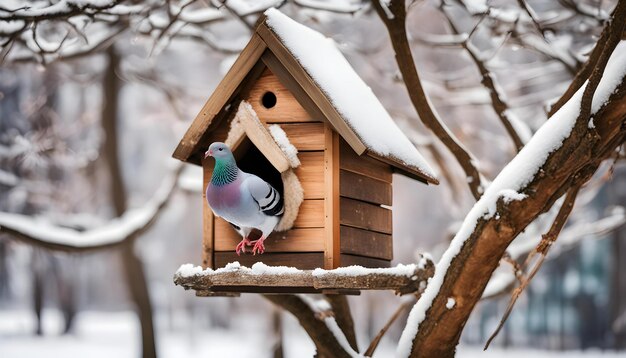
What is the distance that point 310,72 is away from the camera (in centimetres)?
345

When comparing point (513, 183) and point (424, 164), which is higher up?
point (424, 164)

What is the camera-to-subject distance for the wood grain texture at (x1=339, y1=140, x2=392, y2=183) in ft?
11.9

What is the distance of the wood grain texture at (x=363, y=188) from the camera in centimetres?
364

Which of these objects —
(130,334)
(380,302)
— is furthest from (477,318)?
(130,334)

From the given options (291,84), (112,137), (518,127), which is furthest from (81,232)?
(291,84)

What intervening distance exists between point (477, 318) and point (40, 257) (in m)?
10.6

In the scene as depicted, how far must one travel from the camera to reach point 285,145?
3.58m

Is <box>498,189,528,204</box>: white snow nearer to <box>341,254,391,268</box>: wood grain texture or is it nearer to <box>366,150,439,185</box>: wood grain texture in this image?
<box>366,150,439,185</box>: wood grain texture

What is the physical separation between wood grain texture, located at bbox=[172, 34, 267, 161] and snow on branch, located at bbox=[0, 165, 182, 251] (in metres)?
2.41

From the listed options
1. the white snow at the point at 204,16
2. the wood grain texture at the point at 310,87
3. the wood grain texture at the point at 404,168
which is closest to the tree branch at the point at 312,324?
the wood grain texture at the point at 404,168

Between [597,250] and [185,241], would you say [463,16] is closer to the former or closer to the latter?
[597,250]

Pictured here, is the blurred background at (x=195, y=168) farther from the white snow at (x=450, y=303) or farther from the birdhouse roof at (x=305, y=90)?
the white snow at (x=450, y=303)

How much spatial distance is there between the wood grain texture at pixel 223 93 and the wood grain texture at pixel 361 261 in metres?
0.85

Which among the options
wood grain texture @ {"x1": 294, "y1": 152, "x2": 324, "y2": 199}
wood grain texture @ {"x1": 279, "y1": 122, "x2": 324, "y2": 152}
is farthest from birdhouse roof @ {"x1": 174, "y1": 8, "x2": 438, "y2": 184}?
wood grain texture @ {"x1": 294, "y1": 152, "x2": 324, "y2": 199}
